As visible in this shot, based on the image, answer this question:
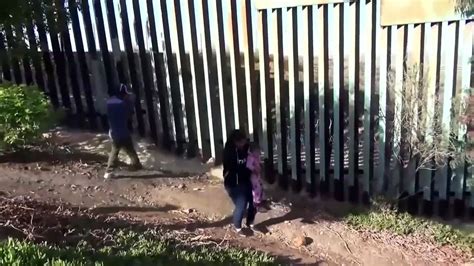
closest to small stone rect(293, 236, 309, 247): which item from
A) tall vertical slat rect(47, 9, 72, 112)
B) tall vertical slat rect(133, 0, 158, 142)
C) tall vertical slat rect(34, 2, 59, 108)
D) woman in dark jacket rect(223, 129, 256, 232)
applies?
woman in dark jacket rect(223, 129, 256, 232)

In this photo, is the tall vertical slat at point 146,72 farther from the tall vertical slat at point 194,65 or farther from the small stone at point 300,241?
the small stone at point 300,241

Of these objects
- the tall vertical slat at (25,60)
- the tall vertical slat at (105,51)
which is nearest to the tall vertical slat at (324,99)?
the tall vertical slat at (105,51)

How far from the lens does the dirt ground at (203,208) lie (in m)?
7.22

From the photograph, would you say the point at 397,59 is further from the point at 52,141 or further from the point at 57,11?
→ the point at 52,141

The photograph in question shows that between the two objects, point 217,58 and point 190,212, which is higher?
point 217,58

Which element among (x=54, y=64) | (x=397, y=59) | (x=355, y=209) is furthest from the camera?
(x=54, y=64)

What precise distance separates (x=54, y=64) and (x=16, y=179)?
7.74 ft

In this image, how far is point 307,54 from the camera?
7.90 metres

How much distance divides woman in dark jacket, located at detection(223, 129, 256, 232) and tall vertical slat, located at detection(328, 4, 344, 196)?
5.00 feet

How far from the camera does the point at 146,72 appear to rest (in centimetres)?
882

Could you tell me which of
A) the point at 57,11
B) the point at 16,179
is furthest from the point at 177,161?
the point at 57,11

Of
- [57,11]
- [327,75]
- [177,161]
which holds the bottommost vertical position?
[177,161]

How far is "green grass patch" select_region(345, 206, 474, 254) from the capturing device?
24.8 ft

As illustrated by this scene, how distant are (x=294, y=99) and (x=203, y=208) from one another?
69.2 inches
